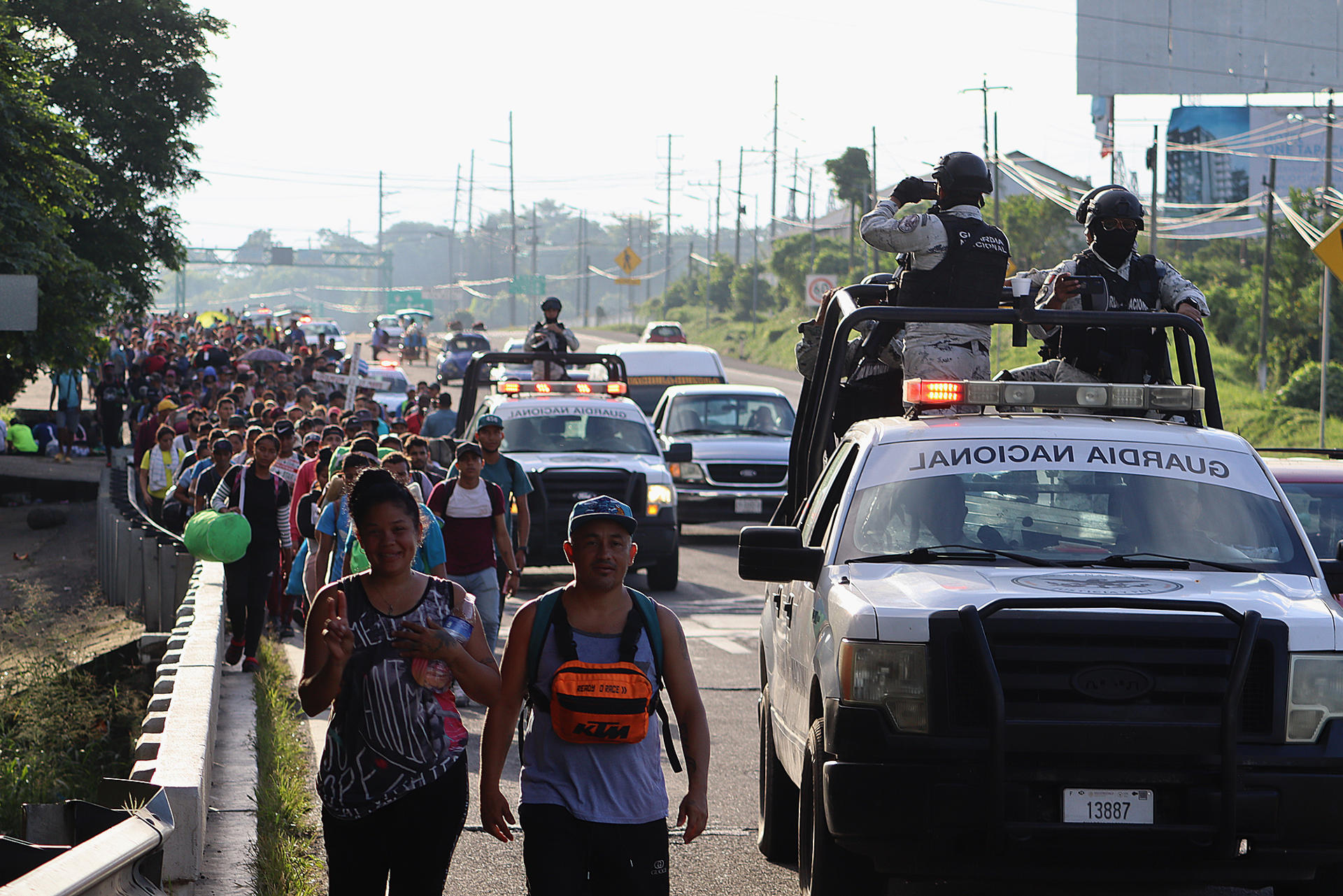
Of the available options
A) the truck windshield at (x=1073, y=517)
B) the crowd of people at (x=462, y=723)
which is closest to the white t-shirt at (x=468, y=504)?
the truck windshield at (x=1073, y=517)

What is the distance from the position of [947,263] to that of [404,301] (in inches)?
5277

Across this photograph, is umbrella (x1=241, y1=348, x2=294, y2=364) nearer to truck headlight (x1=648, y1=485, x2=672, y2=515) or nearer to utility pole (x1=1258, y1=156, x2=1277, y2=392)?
truck headlight (x1=648, y1=485, x2=672, y2=515)

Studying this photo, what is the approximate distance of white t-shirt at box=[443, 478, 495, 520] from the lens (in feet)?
35.9

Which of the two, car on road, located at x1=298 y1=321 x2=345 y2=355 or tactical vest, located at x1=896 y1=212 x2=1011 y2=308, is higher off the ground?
car on road, located at x1=298 y1=321 x2=345 y2=355

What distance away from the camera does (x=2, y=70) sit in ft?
71.6

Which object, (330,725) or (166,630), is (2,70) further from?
(330,725)

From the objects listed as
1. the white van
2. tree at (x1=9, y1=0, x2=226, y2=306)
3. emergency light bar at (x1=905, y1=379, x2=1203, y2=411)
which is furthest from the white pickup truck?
tree at (x1=9, y1=0, x2=226, y2=306)

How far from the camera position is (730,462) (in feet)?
68.0

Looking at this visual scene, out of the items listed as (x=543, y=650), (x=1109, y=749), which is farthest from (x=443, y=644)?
(x=1109, y=749)

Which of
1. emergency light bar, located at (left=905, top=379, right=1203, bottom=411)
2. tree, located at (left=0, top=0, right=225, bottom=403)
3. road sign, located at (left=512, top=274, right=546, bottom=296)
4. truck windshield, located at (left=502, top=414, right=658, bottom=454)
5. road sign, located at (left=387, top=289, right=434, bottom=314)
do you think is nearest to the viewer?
emergency light bar, located at (left=905, top=379, right=1203, bottom=411)

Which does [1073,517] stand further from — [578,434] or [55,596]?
[55,596]

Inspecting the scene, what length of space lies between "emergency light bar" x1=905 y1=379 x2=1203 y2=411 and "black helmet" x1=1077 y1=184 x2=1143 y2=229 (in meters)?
1.40

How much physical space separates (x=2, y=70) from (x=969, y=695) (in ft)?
64.9

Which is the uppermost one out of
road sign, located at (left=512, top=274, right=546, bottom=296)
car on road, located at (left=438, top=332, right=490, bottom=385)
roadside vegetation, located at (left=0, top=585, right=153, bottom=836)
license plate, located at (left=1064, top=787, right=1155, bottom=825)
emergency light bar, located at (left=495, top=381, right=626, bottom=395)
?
road sign, located at (left=512, top=274, right=546, bottom=296)
